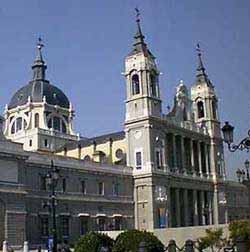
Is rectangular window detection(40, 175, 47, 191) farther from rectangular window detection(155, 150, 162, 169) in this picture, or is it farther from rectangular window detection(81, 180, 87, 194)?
rectangular window detection(155, 150, 162, 169)

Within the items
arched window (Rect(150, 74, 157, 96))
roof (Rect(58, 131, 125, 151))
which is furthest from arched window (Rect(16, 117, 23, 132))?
arched window (Rect(150, 74, 157, 96))

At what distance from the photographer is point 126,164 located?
66188 millimetres

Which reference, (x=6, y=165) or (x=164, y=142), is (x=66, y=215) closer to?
(x=6, y=165)

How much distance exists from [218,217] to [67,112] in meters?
31.9

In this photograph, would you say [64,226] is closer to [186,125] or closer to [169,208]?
[169,208]

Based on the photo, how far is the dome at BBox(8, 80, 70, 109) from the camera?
86375mm

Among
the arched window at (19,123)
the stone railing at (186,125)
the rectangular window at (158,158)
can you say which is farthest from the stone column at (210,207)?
the arched window at (19,123)

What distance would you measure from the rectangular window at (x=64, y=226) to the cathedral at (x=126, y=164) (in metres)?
0.10

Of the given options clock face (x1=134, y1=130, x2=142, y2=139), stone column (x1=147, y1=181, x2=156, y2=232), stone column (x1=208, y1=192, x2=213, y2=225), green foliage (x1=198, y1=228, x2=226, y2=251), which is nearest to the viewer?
green foliage (x1=198, y1=228, x2=226, y2=251)

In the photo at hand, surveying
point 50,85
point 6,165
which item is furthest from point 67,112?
point 6,165

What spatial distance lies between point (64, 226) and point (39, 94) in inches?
1490

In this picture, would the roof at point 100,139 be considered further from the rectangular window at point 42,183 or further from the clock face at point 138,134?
the rectangular window at point 42,183

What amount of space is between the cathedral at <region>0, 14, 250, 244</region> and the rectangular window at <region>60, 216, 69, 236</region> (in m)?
0.10

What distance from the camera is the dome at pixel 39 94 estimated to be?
86.4 metres
